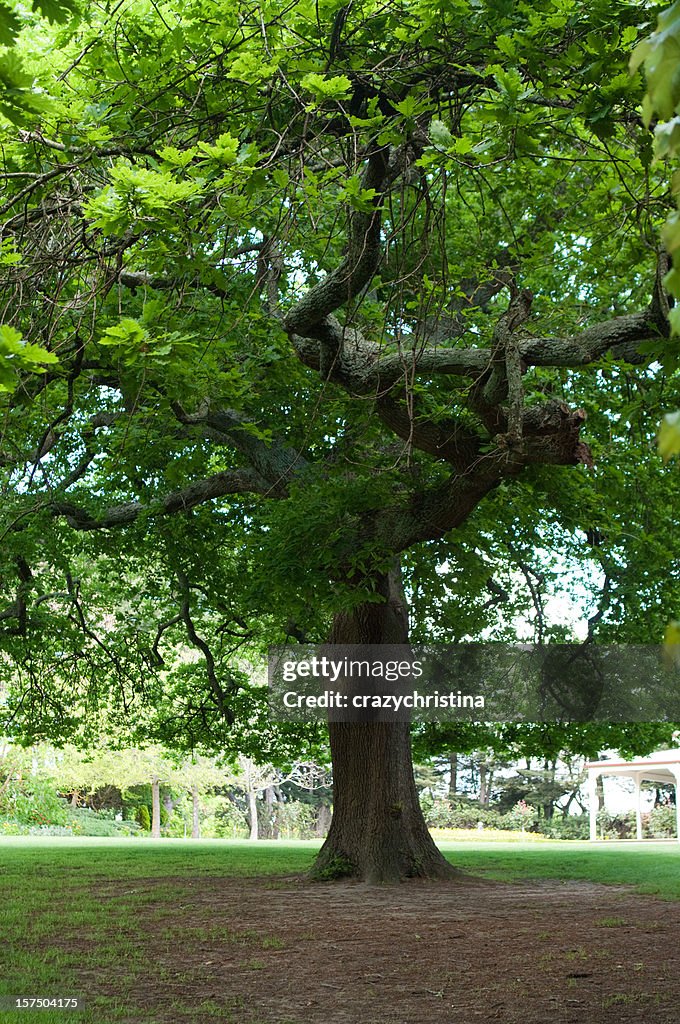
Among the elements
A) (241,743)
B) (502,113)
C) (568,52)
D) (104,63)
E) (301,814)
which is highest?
(104,63)

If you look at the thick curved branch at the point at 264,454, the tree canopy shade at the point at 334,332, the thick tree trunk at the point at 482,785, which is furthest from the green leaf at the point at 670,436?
the thick tree trunk at the point at 482,785

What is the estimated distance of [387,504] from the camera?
10.2 m

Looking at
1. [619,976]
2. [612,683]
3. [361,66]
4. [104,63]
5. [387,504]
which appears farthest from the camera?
[612,683]

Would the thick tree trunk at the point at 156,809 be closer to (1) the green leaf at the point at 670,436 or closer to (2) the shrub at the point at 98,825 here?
(2) the shrub at the point at 98,825

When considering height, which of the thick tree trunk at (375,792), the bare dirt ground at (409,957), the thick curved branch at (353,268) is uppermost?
→ the thick curved branch at (353,268)

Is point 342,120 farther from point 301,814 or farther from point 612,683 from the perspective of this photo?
point 301,814

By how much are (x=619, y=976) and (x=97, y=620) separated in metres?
10.1

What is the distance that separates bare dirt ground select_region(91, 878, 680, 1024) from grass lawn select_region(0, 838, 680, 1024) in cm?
20

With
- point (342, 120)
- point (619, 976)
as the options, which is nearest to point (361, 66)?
point (342, 120)

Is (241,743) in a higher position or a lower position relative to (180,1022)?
higher

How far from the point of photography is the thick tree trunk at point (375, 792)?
12.5 meters

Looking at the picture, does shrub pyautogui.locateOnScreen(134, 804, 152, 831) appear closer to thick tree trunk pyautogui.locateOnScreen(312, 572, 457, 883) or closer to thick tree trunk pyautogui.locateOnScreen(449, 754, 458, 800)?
thick tree trunk pyautogui.locateOnScreen(449, 754, 458, 800)

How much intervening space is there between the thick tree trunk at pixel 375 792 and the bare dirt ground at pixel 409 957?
76 centimetres

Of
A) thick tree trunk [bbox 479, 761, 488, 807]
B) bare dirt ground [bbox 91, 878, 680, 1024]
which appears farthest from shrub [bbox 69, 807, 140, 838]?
bare dirt ground [bbox 91, 878, 680, 1024]
